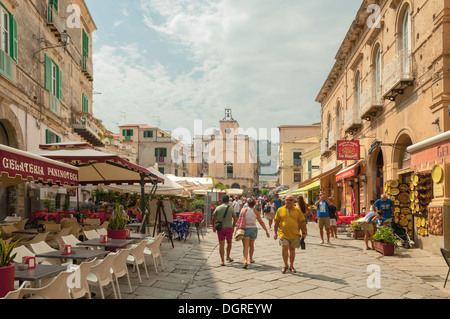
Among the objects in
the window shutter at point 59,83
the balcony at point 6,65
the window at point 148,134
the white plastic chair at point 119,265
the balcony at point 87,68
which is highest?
the window at point 148,134

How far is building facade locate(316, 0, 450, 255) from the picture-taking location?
10102 millimetres

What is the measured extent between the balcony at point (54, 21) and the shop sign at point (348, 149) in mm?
12014

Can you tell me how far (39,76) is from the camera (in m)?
14.4

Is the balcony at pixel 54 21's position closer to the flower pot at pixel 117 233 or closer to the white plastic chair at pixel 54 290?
the flower pot at pixel 117 233

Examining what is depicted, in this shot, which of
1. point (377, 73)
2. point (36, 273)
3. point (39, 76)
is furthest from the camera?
point (377, 73)

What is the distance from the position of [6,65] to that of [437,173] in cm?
1155

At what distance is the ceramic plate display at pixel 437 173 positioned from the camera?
9481 millimetres

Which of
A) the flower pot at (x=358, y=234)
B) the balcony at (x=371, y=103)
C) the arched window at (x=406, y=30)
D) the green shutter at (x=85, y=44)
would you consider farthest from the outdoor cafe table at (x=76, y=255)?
the green shutter at (x=85, y=44)

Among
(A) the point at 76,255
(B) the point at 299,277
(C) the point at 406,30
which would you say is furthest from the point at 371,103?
(A) the point at 76,255

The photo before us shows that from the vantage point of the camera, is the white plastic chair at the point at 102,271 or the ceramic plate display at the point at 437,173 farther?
the ceramic plate display at the point at 437,173

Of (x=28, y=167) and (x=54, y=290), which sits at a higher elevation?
(x=28, y=167)

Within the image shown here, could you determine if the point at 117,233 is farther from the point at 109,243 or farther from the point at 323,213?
the point at 323,213
